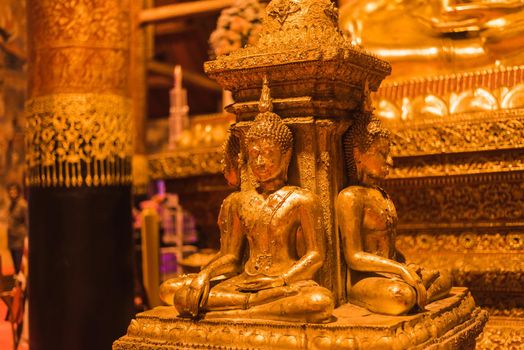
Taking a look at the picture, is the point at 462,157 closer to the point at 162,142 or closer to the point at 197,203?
the point at 197,203

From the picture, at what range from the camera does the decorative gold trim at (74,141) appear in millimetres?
4461

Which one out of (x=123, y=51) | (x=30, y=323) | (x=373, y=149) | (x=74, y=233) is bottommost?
(x=30, y=323)

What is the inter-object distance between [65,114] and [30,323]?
1132mm

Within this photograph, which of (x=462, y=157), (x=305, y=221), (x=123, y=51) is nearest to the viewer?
(x=305, y=221)

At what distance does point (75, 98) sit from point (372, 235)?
2585 millimetres

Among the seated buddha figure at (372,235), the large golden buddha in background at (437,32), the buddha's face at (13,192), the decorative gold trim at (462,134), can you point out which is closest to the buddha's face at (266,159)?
the seated buddha figure at (372,235)

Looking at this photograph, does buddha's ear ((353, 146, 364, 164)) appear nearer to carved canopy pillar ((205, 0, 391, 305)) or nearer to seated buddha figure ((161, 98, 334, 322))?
carved canopy pillar ((205, 0, 391, 305))

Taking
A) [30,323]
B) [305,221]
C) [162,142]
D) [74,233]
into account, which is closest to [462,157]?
[305,221]

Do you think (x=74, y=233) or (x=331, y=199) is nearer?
(x=331, y=199)

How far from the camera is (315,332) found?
209cm

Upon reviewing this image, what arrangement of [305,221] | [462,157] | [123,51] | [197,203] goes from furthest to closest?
[123,51] → [197,203] → [462,157] → [305,221]

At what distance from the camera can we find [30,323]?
4.49m

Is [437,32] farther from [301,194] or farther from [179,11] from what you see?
[179,11]

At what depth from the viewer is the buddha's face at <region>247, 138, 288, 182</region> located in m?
2.29
